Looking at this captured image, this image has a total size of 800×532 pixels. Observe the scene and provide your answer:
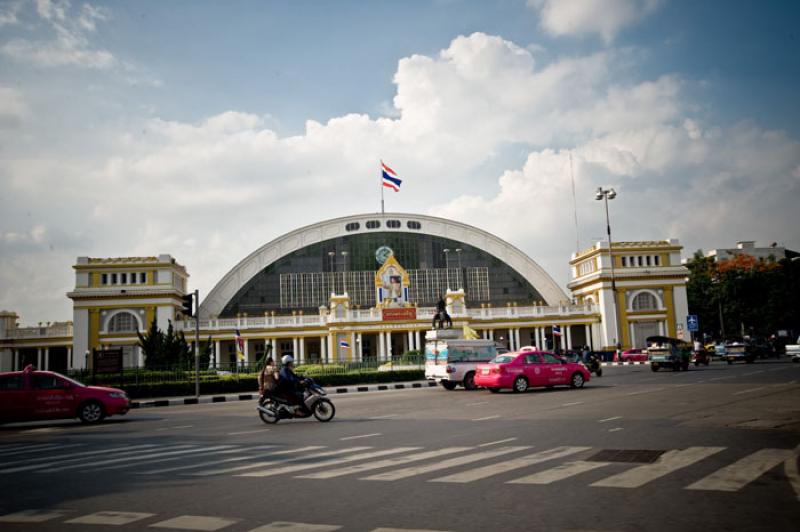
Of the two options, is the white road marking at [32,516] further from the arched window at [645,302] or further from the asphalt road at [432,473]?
the arched window at [645,302]

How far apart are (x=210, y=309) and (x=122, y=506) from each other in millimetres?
69212

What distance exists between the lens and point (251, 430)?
1538cm

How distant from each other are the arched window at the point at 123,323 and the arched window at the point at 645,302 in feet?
174

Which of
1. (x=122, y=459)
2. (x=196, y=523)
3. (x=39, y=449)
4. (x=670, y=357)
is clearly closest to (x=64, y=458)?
(x=122, y=459)

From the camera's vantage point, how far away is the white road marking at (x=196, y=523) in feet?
20.5

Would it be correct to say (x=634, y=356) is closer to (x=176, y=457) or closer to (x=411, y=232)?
(x=411, y=232)

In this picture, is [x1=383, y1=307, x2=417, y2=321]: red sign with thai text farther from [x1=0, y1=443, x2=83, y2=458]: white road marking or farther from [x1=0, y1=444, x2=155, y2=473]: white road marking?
[x1=0, y1=444, x2=155, y2=473]: white road marking

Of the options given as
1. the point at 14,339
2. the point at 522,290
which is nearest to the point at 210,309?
the point at 14,339

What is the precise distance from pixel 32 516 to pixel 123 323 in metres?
65.0

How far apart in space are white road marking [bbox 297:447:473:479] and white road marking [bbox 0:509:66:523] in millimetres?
2982

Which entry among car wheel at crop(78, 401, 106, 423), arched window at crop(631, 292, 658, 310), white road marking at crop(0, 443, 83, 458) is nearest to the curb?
car wheel at crop(78, 401, 106, 423)

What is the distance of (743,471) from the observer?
26.4 feet

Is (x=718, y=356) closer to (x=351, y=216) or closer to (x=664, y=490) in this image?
(x=351, y=216)

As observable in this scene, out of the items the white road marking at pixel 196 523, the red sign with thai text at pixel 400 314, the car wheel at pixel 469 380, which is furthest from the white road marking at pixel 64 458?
the red sign with thai text at pixel 400 314
